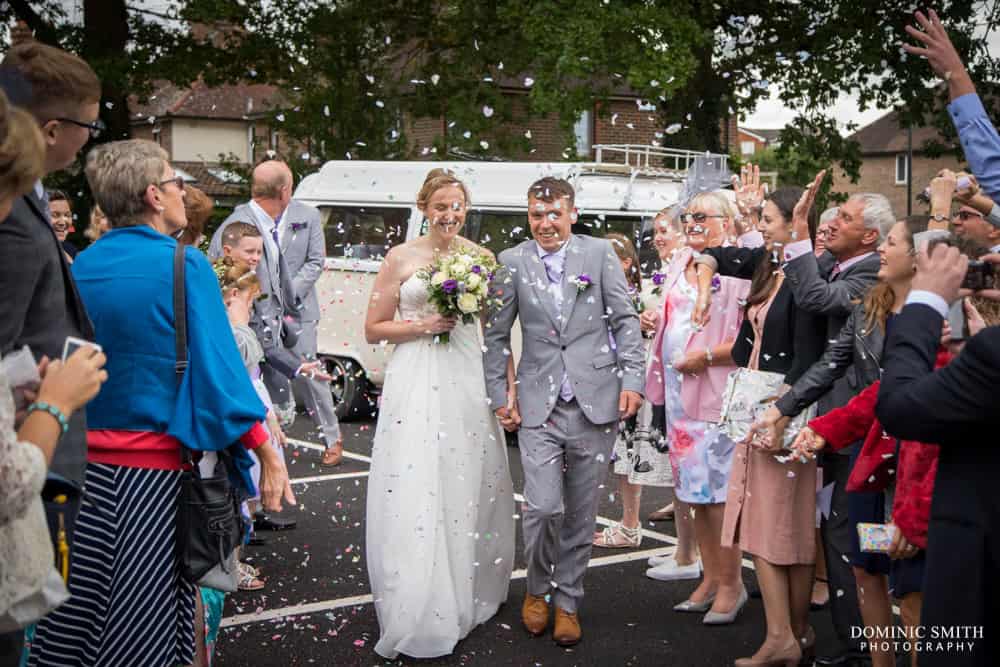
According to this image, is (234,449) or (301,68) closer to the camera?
(234,449)

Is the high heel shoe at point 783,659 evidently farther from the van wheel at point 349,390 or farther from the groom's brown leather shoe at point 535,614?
the van wheel at point 349,390

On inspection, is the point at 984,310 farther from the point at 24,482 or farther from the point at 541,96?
the point at 541,96

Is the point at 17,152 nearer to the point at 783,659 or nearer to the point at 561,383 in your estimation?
the point at 561,383

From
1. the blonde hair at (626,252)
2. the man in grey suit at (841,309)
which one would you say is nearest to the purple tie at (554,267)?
the man in grey suit at (841,309)

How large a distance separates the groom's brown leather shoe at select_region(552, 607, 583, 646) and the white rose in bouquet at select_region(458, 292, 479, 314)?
1.64 meters

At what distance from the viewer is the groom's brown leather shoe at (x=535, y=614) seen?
5883 millimetres

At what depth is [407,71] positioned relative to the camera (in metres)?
20.0

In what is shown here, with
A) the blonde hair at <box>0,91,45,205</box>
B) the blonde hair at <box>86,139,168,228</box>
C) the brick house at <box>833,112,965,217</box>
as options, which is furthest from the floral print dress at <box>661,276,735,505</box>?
the brick house at <box>833,112,965,217</box>

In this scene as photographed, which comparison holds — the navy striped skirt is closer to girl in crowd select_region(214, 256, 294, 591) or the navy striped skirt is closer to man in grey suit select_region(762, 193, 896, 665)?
girl in crowd select_region(214, 256, 294, 591)

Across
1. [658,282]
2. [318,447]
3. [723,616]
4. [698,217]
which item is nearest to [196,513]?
[723,616]

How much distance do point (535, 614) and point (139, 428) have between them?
9.17 ft

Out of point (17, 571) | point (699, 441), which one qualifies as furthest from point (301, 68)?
point (17, 571)

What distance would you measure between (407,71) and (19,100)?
1721cm

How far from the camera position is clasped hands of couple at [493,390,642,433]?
5.90 metres
